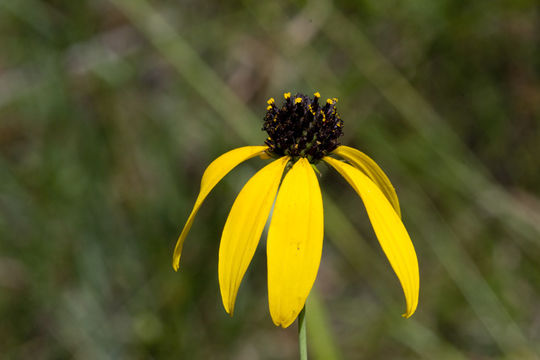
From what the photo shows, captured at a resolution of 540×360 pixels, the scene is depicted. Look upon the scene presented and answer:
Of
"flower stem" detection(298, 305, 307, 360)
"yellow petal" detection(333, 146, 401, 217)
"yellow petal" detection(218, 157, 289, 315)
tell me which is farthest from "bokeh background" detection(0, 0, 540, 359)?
"flower stem" detection(298, 305, 307, 360)

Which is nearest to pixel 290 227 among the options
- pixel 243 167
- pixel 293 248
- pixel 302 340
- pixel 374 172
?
pixel 293 248

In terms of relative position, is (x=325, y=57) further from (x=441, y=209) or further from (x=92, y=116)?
(x=92, y=116)

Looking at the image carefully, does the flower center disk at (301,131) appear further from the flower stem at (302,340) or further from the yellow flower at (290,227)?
the flower stem at (302,340)

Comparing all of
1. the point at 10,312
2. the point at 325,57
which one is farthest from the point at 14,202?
the point at 325,57

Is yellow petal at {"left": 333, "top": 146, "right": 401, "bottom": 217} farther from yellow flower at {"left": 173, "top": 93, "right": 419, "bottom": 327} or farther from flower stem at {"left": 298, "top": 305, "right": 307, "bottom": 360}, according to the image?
flower stem at {"left": 298, "top": 305, "right": 307, "bottom": 360}

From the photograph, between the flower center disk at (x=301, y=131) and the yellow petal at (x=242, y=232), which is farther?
the flower center disk at (x=301, y=131)

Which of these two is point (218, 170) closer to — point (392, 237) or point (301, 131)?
point (301, 131)

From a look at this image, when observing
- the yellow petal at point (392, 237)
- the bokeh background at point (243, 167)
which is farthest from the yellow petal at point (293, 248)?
the bokeh background at point (243, 167)
